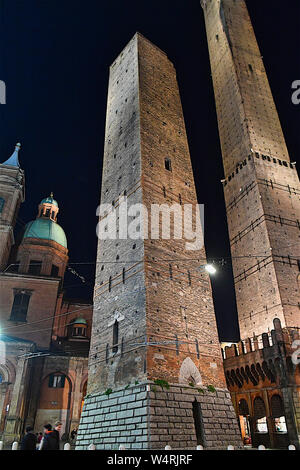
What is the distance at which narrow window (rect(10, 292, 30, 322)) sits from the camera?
2760 centimetres

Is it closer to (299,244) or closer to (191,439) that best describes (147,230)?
(191,439)

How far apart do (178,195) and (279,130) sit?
583 inches

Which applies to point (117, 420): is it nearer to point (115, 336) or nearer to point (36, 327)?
point (115, 336)

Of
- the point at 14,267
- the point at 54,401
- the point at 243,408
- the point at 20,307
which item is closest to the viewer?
the point at 243,408

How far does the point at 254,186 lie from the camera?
2472cm

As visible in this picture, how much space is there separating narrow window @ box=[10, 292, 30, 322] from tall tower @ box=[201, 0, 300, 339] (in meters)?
16.9

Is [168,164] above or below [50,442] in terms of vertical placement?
above

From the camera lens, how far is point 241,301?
2444cm

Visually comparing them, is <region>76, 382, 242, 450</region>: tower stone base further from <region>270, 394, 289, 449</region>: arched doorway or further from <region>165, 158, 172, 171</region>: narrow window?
<region>165, 158, 172, 171</region>: narrow window

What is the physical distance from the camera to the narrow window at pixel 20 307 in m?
27.6

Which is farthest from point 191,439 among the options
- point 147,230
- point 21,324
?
point 21,324

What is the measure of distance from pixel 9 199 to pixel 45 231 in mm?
4472

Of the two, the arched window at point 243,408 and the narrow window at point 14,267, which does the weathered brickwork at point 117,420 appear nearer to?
the arched window at point 243,408

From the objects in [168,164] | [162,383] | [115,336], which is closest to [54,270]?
[168,164]
